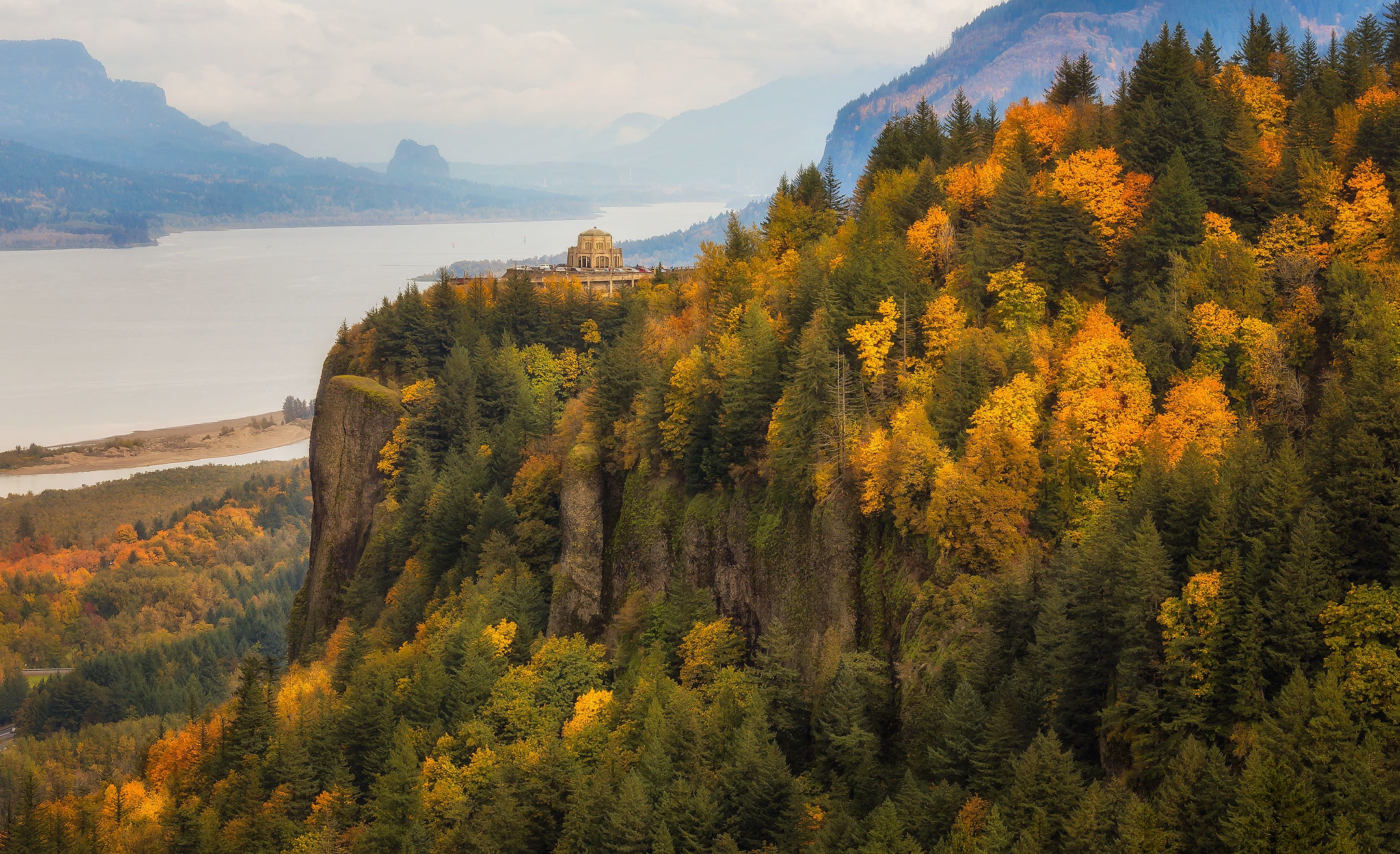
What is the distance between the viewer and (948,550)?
1563 inches

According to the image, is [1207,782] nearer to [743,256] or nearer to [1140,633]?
[1140,633]

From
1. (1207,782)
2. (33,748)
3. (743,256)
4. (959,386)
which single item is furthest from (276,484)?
(1207,782)

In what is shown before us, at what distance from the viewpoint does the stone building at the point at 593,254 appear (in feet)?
363

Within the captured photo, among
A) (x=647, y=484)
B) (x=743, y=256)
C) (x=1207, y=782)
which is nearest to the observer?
(x=1207, y=782)

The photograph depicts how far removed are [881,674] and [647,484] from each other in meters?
19.5

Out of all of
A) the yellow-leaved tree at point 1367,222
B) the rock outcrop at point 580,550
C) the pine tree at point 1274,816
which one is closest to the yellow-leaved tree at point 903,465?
the pine tree at point 1274,816

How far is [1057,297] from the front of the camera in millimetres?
49812

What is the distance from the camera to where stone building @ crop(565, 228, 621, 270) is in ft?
363

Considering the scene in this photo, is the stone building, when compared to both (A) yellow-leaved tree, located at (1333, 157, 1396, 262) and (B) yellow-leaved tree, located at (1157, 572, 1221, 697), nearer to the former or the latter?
(A) yellow-leaved tree, located at (1333, 157, 1396, 262)

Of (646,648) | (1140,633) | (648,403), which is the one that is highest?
(648,403)

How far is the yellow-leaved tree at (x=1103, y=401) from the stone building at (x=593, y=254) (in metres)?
71.0

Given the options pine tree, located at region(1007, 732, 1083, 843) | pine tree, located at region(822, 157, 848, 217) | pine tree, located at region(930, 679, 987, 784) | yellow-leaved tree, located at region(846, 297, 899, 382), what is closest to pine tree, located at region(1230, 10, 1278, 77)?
pine tree, located at region(822, 157, 848, 217)

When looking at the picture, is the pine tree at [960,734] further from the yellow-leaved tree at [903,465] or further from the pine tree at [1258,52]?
the pine tree at [1258,52]

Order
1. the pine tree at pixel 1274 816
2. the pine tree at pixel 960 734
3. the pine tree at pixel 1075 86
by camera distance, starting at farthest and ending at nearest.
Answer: the pine tree at pixel 1075 86, the pine tree at pixel 960 734, the pine tree at pixel 1274 816
